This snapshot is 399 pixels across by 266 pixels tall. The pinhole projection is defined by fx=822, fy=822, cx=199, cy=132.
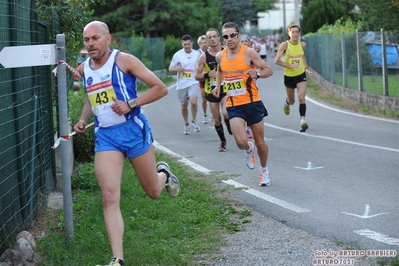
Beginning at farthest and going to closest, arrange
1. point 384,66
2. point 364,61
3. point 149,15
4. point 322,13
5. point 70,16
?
point 149,15
point 322,13
point 364,61
point 384,66
point 70,16

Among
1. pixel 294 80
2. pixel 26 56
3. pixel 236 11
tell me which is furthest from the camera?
pixel 236 11

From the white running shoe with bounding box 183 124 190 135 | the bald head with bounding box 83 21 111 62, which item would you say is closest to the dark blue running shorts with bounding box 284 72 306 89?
the white running shoe with bounding box 183 124 190 135

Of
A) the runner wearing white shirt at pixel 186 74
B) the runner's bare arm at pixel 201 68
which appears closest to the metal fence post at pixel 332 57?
the runner wearing white shirt at pixel 186 74

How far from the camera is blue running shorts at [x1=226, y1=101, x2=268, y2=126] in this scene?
10031 mm

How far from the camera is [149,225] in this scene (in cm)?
764

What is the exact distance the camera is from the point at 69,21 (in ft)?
36.2

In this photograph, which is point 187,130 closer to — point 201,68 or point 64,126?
point 201,68

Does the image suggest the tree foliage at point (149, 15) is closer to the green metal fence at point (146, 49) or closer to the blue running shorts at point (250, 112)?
the green metal fence at point (146, 49)

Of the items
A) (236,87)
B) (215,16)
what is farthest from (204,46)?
(215,16)

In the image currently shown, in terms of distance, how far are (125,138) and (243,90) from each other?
404 cm

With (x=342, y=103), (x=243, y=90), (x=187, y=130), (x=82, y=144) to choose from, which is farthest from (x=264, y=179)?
(x=342, y=103)

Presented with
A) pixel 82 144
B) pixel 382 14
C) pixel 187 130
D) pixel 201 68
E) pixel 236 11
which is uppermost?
pixel 236 11

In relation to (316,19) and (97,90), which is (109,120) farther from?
(316,19)

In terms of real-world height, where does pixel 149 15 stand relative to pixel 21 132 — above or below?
above
